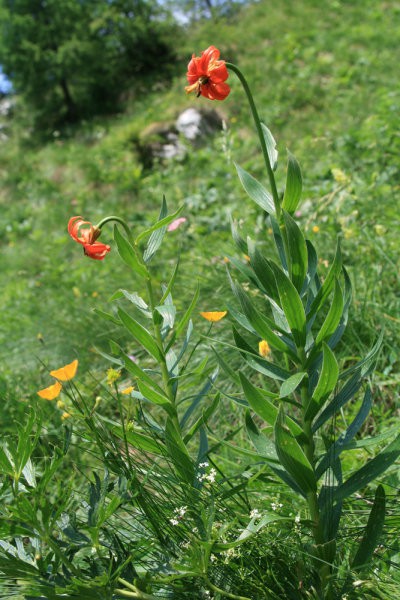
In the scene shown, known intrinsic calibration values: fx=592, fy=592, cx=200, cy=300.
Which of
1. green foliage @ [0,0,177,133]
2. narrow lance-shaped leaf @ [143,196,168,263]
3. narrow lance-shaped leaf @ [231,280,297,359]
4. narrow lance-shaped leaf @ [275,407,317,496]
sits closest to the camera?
narrow lance-shaped leaf @ [275,407,317,496]

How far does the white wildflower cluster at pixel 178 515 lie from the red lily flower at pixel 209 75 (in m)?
0.76

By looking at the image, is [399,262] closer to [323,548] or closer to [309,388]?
[309,388]

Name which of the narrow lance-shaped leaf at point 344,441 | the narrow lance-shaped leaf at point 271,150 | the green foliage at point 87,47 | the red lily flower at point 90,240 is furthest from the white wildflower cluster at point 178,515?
the green foliage at point 87,47

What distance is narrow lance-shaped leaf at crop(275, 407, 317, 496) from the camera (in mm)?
1022

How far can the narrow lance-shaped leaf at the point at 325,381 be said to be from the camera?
1.05 m

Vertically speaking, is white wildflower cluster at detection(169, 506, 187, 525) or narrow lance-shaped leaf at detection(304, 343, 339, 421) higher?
narrow lance-shaped leaf at detection(304, 343, 339, 421)

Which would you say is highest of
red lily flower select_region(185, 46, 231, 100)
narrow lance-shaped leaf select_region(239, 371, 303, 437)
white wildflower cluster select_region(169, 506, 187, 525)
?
red lily flower select_region(185, 46, 231, 100)

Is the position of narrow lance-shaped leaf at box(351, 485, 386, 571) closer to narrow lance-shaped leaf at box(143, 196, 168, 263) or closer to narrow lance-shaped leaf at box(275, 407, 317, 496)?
narrow lance-shaped leaf at box(275, 407, 317, 496)

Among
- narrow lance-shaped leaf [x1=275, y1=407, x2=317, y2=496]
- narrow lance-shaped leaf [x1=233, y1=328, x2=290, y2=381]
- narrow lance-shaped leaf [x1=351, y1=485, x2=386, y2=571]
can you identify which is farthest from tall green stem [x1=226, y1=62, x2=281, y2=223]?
narrow lance-shaped leaf [x1=351, y1=485, x2=386, y2=571]

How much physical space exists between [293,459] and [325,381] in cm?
15

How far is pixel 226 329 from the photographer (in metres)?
2.50

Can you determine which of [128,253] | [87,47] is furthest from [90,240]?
[87,47]

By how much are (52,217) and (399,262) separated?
197 inches

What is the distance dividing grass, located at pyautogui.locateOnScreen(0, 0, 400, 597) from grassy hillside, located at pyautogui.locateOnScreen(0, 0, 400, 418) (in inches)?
0.6
